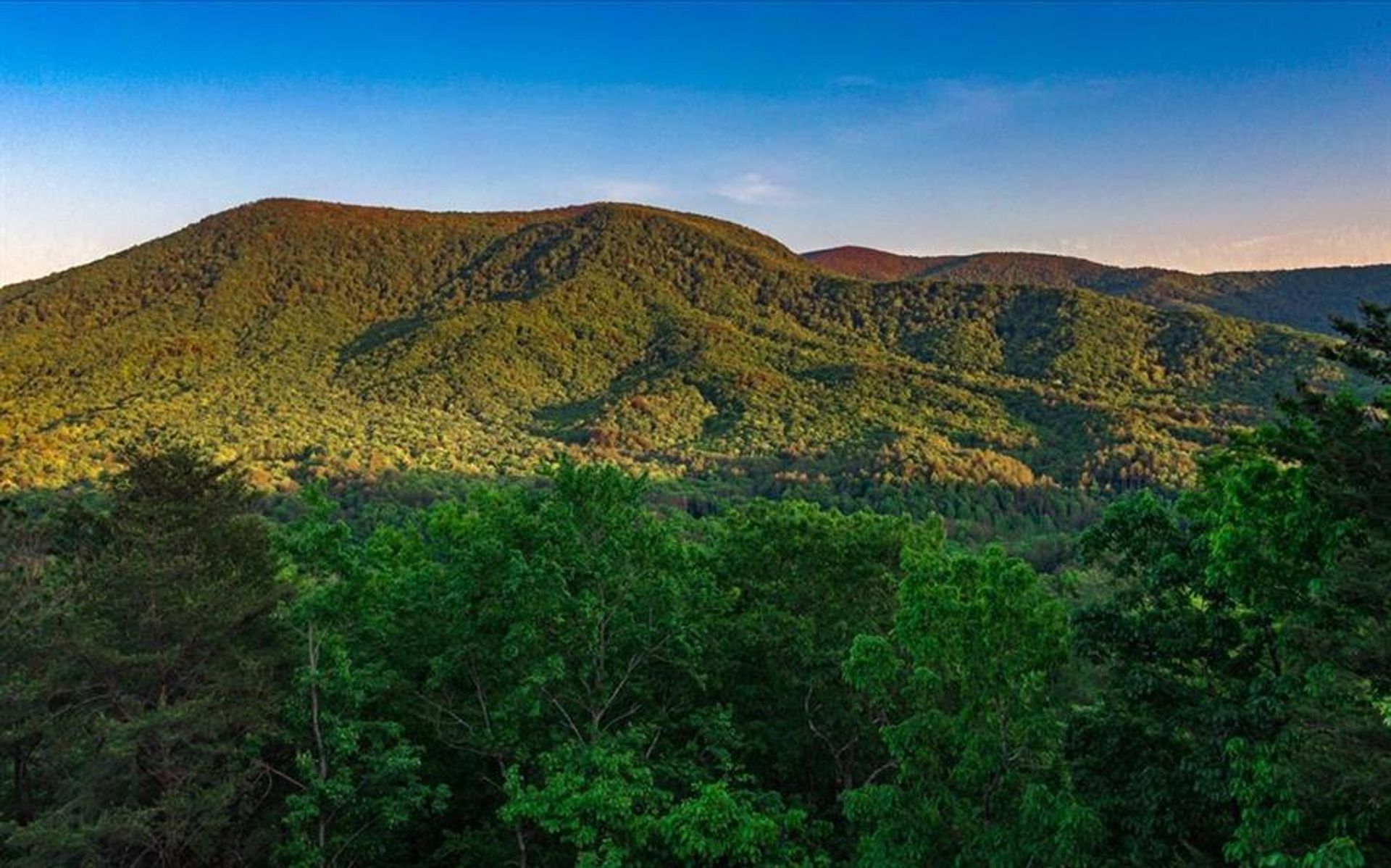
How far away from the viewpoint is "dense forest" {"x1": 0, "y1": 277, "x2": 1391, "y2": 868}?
11.8 m

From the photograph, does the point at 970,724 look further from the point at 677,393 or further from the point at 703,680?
the point at 677,393

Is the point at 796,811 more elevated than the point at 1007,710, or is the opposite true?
the point at 1007,710

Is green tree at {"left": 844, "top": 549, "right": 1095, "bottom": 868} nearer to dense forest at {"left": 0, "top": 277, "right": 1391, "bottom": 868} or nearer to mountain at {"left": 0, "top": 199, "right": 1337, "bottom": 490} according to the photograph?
dense forest at {"left": 0, "top": 277, "right": 1391, "bottom": 868}

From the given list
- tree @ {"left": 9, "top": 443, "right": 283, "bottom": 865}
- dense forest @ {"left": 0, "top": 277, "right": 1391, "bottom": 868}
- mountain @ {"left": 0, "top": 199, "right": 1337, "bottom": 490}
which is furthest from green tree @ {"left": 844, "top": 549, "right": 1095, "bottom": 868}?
mountain @ {"left": 0, "top": 199, "right": 1337, "bottom": 490}

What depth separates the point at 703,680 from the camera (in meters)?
19.8

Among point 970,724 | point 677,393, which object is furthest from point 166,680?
point 677,393

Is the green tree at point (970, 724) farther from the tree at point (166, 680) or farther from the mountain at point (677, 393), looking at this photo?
the mountain at point (677, 393)

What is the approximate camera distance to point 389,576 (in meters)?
25.5

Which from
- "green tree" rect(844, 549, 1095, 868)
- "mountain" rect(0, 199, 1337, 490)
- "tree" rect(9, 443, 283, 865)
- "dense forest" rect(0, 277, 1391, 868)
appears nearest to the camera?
"dense forest" rect(0, 277, 1391, 868)

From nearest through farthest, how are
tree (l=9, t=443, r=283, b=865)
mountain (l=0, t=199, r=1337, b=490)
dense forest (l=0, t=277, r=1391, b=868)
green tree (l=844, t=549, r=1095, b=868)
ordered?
dense forest (l=0, t=277, r=1391, b=868) → green tree (l=844, t=549, r=1095, b=868) → tree (l=9, t=443, r=283, b=865) → mountain (l=0, t=199, r=1337, b=490)

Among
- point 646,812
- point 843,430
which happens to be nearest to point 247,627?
point 646,812

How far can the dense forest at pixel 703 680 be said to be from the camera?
11828 mm

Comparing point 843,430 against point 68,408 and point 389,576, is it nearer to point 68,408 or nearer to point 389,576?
point 389,576

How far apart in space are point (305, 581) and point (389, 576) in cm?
242
